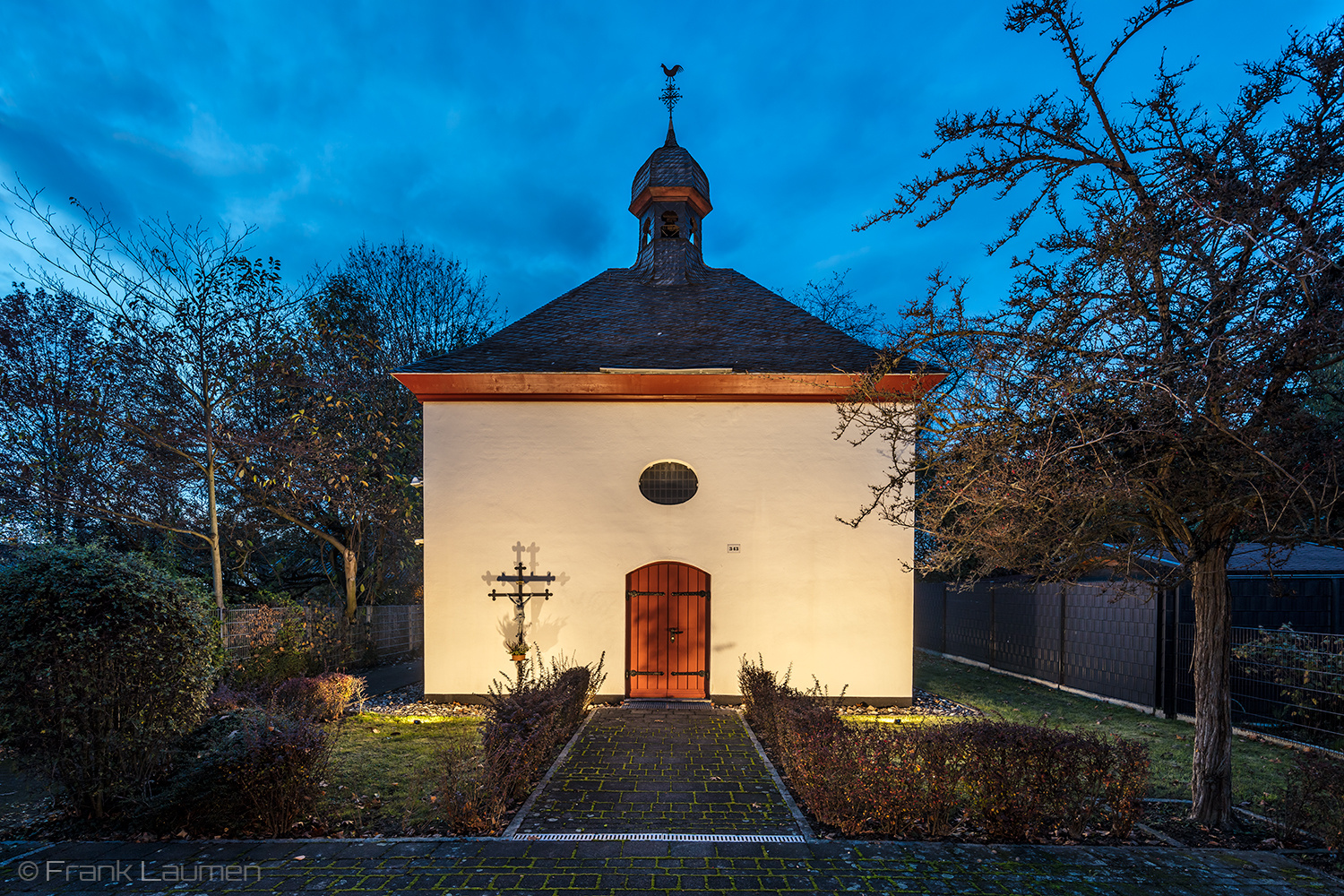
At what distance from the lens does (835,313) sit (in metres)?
26.9

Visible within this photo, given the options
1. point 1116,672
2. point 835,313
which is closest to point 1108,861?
point 1116,672

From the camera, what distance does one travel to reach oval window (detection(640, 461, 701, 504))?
11.2 m

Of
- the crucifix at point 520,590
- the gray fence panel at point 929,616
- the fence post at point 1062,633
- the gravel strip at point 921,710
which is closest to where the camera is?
the gravel strip at point 921,710

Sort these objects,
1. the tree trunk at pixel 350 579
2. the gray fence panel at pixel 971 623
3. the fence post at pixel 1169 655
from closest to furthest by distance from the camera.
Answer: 1. the fence post at pixel 1169 655
2. the tree trunk at pixel 350 579
3. the gray fence panel at pixel 971 623

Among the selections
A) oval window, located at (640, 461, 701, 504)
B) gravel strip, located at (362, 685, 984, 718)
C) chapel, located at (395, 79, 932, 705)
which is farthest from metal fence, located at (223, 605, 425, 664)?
oval window, located at (640, 461, 701, 504)

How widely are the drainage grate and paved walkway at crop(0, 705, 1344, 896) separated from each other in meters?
0.02

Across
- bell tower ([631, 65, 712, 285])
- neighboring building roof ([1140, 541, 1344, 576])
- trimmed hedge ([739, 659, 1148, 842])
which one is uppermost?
bell tower ([631, 65, 712, 285])

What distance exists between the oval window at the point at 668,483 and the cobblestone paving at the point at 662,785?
3438mm

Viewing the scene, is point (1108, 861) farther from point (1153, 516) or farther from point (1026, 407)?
point (1026, 407)

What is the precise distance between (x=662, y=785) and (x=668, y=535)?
474cm

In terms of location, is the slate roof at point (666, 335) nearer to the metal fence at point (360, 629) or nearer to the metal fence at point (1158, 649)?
the metal fence at point (1158, 649)

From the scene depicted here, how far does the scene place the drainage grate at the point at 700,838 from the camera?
524cm

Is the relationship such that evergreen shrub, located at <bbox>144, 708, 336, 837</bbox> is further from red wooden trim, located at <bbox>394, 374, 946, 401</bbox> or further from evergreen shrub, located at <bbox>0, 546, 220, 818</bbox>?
red wooden trim, located at <bbox>394, 374, 946, 401</bbox>

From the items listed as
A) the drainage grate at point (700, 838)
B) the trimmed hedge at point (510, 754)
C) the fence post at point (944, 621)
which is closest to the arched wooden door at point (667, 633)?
the trimmed hedge at point (510, 754)
